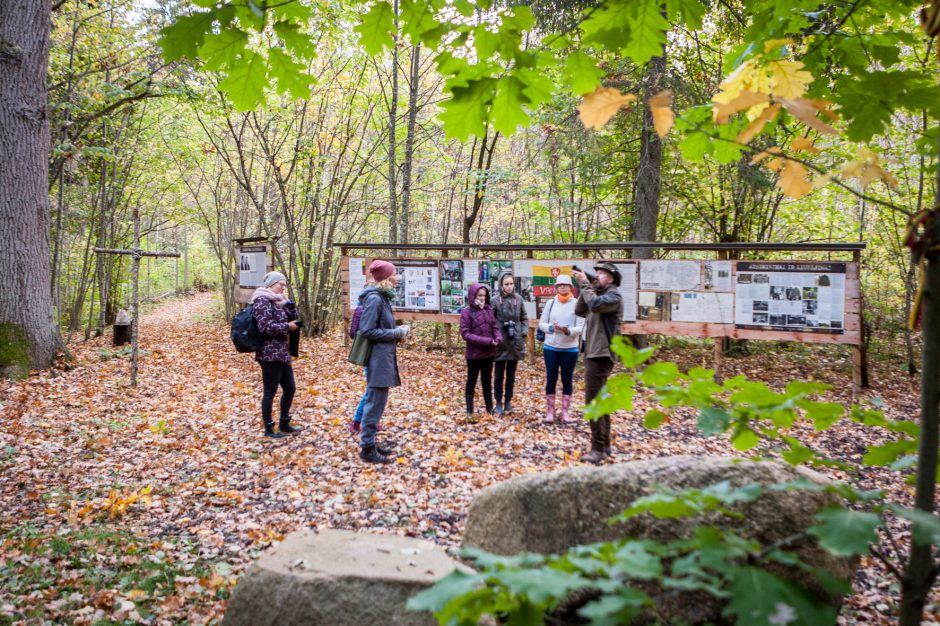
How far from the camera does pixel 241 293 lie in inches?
404

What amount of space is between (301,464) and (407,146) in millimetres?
8355

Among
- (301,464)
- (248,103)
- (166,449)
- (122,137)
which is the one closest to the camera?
(248,103)

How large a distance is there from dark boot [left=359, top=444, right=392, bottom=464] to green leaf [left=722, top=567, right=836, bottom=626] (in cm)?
482

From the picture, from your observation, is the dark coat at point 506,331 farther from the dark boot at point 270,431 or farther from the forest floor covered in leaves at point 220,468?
the dark boot at point 270,431

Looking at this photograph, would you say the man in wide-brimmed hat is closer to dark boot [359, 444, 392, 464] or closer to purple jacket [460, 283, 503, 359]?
purple jacket [460, 283, 503, 359]

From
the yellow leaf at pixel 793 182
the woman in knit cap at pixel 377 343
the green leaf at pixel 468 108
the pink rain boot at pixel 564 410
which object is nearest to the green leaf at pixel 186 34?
the green leaf at pixel 468 108

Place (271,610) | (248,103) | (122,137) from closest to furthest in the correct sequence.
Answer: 1. (248,103)
2. (271,610)
3. (122,137)

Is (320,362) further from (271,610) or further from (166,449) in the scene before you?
(271,610)

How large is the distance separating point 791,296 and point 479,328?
177 inches

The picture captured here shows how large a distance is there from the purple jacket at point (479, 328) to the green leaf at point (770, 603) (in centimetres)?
551

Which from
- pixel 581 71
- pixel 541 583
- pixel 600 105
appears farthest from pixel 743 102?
pixel 541 583

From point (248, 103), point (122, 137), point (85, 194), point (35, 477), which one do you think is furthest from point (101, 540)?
point (85, 194)

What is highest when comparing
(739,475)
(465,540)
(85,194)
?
(85,194)

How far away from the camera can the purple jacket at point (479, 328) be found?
21.6 ft
